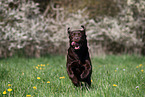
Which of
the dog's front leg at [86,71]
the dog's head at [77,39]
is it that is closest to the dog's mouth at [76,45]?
the dog's head at [77,39]

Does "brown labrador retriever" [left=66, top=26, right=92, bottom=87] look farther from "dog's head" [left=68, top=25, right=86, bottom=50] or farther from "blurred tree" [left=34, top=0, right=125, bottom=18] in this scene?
"blurred tree" [left=34, top=0, right=125, bottom=18]

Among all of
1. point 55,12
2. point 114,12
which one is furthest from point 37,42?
point 114,12

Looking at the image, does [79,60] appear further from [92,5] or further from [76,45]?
[92,5]

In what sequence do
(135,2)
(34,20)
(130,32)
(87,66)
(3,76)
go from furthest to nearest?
(130,32) < (135,2) < (34,20) < (3,76) < (87,66)

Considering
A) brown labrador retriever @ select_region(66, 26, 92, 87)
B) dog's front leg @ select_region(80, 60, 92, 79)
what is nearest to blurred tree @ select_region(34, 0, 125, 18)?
brown labrador retriever @ select_region(66, 26, 92, 87)

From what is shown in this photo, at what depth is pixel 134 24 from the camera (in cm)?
1248

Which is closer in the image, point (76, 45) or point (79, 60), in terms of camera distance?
point (76, 45)

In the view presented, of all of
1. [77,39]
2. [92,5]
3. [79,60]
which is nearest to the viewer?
[77,39]

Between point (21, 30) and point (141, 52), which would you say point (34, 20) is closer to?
point (21, 30)

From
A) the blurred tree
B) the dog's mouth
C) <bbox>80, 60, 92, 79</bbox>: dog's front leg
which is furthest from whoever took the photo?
the blurred tree

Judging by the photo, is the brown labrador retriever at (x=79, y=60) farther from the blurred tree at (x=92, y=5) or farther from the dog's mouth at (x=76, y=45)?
the blurred tree at (x=92, y=5)

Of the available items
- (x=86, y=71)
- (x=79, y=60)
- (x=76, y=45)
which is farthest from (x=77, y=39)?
(x=86, y=71)

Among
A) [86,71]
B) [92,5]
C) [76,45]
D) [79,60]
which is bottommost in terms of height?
[86,71]

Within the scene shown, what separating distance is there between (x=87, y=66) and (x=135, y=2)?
33.5 feet
